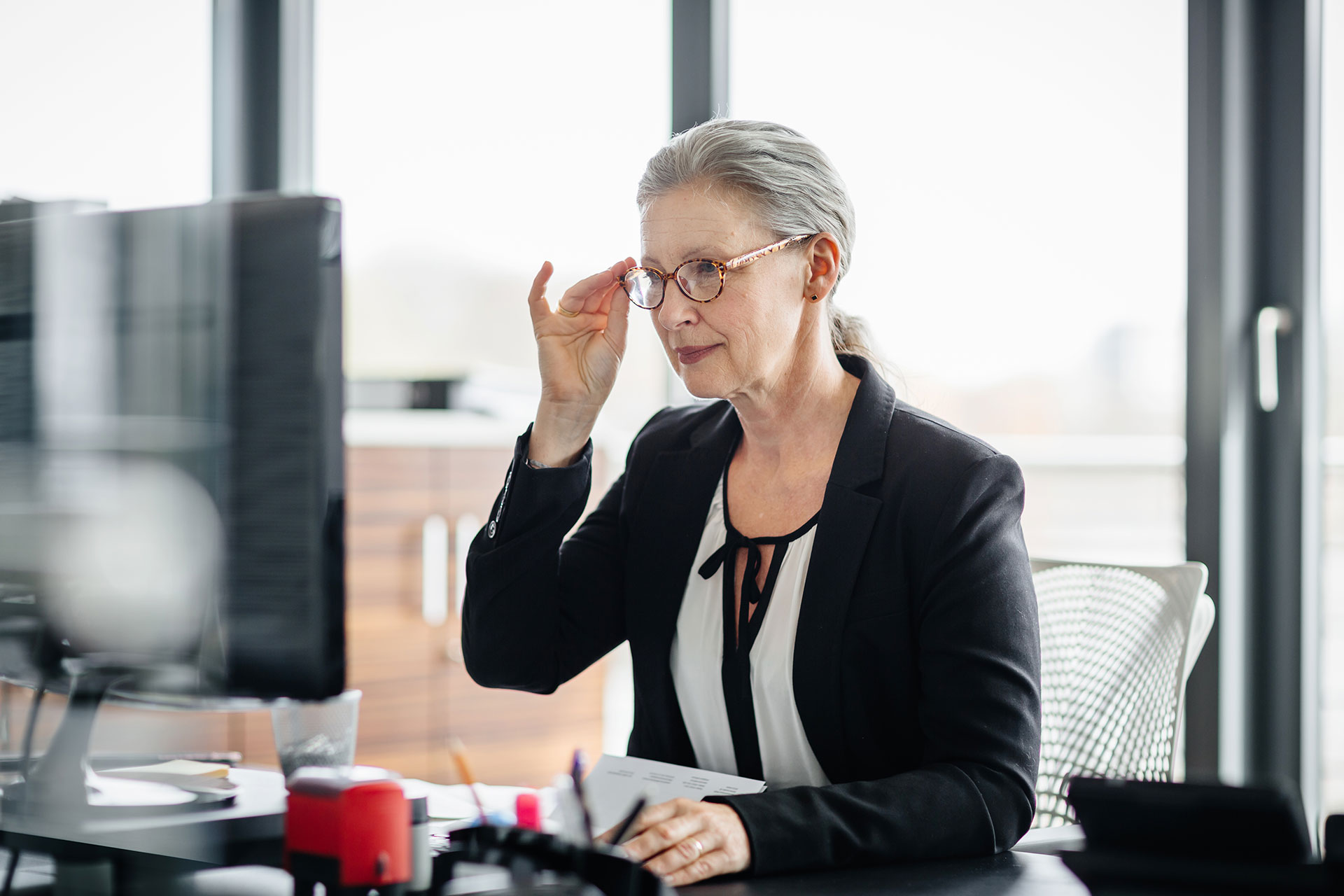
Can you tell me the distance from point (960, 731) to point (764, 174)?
65 centimetres

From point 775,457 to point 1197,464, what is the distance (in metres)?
0.98

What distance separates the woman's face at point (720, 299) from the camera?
50.0 inches

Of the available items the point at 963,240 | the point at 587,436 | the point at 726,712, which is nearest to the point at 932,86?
the point at 963,240

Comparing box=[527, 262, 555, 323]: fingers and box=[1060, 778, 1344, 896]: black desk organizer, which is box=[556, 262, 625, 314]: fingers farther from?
box=[1060, 778, 1344, 896]: black desk organizer

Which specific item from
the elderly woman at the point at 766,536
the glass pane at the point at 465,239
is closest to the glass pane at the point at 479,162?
the glass pane at the point at 465,239

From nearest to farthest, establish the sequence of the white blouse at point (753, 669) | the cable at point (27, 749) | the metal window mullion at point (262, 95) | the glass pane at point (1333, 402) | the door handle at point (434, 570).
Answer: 1. the cable at point (27, 749)
2. the white blouse at point (753, 669)
3. the glass pane at point (1333, 402)
4. the door handle at point (434, 570)
5. the metal window mullion at point (262, 95)

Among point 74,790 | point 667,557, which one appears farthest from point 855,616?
point 74,790

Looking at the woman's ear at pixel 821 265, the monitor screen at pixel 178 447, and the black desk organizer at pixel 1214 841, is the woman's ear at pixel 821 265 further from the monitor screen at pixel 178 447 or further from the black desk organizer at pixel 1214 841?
the black desk organizer at pixel 1214 841

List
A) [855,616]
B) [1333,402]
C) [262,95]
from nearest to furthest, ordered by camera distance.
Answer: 1. [855,616]
2. [1333,402]
3. [262,95]

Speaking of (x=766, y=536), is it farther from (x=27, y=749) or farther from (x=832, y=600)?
(x=27, y=749)

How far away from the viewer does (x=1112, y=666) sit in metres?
1.37

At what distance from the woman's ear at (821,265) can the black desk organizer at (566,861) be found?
81cm

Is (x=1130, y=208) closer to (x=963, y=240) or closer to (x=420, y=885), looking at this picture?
(x=963, y=240)

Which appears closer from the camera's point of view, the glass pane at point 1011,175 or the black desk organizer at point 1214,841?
the black desk organizer at point 1214,841
